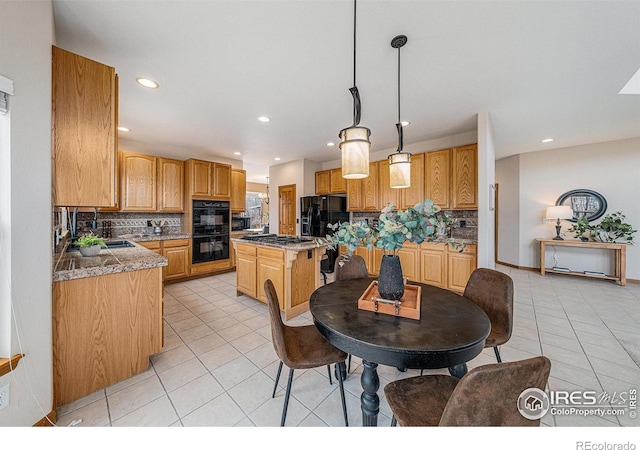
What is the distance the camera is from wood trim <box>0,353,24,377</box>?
1201mm

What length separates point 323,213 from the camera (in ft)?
17.0

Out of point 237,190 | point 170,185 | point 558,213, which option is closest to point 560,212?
point 558,213

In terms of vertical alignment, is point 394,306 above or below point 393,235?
below

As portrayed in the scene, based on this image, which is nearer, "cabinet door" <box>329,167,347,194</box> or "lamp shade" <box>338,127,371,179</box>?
"lamp shade" <box>338,127,371,179</box>

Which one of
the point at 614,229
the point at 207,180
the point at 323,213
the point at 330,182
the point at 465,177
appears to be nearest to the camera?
the point at 465,177

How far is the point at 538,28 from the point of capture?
1693 mm

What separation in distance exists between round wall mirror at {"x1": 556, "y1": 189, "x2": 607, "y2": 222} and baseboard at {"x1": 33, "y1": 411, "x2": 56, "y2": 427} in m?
7.41

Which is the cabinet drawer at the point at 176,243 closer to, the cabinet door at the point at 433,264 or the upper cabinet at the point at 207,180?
the upper cabinet at the point at 207,180

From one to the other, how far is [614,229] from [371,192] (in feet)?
14.0

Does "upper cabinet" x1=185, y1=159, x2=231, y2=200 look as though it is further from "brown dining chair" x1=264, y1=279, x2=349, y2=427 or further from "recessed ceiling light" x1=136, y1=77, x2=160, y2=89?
"brown dining chair" x1=264, y1=279, x2=349, y2=427

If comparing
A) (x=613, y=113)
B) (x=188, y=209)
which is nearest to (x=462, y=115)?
(x=613, y=113)

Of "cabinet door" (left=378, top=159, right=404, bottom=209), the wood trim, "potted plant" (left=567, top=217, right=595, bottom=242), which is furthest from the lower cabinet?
"potted plant" (left=567, top=217, right=595, bottom=242)

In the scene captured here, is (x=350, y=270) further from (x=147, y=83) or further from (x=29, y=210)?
(x=147, y=83)
